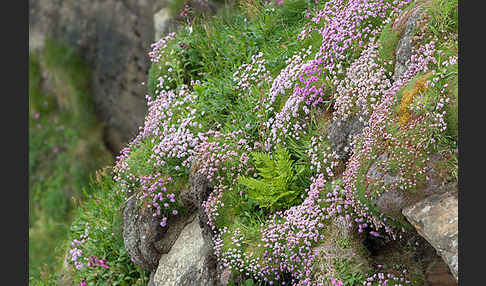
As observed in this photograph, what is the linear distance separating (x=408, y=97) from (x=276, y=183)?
67.8 inches

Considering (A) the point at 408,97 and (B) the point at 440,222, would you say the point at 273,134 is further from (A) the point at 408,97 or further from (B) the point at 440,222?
(B) the point at 440,222

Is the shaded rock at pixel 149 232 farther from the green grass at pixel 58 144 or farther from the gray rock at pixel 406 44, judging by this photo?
the green grass at pixel 58 144

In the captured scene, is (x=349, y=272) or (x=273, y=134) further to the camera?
(x=273, y=134)

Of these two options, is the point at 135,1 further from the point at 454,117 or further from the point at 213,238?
the point at 454,117

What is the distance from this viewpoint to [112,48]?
13188 millimetres

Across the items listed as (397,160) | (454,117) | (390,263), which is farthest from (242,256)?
(454,117)

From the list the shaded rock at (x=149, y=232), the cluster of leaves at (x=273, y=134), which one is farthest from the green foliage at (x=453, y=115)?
the shaded rock at (x=149, y=232)

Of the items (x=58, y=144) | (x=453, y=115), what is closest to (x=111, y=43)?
(x=58, y=144)

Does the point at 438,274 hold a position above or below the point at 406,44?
below

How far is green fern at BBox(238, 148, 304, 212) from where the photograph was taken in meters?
6.08

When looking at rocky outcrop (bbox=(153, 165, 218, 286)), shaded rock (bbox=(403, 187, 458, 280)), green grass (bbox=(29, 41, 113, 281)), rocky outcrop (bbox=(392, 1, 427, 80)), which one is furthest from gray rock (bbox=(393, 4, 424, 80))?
green grass (bbox=(29, 41, 113, 281))

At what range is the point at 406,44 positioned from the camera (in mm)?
5711

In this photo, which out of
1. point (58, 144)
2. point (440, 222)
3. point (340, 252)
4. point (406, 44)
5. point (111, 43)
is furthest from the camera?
point (58, 144)

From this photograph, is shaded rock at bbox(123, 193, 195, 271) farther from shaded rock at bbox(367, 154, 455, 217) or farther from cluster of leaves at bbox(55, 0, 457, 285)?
shaded rock at bbox(367, 154, 455, 217)
